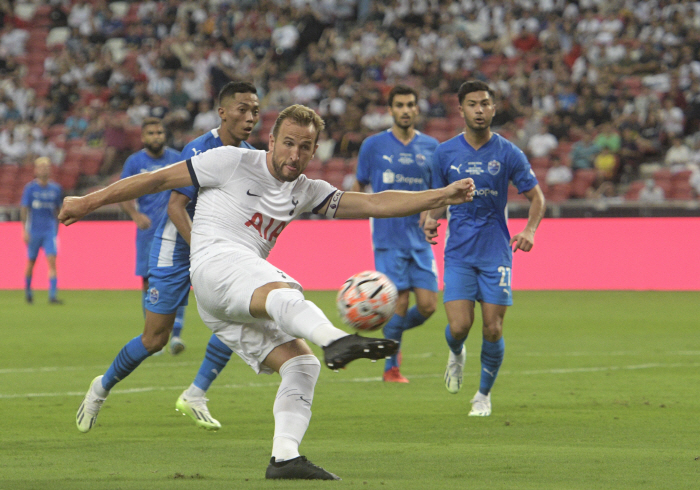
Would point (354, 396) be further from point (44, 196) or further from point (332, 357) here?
point (44, 196)

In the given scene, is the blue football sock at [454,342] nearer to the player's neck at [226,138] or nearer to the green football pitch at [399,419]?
the green football pitch at [399,419]

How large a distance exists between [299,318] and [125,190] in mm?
1200

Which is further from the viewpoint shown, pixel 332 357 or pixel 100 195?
pixel 100 195

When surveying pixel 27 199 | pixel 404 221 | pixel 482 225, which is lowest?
pixel 27 199

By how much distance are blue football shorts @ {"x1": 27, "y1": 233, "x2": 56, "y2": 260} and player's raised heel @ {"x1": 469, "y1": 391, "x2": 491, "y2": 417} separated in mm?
11919

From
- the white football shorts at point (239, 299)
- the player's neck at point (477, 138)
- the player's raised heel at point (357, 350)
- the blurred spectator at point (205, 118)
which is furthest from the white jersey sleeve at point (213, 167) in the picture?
the blurred spectator at point (205, 118)

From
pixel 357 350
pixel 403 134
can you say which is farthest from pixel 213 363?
pixel 403 134

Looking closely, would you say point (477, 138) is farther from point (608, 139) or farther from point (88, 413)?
point (608, 139)

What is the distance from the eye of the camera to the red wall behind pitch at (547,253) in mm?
17656

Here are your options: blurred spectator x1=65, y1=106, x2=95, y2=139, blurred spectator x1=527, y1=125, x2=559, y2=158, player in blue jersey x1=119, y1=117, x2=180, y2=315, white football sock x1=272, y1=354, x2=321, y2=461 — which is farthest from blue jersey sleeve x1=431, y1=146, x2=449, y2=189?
blurred spectator x1=65, y1=106, x2=95, y2=139

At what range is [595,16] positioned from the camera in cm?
2342

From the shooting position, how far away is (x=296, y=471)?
16.2 feet

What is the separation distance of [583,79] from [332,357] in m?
18.5

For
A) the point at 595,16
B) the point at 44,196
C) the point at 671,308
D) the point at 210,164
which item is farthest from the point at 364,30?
the point at 210,164
